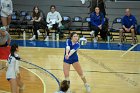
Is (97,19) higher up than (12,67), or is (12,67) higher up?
(97,19)

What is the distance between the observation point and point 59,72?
37.6ft

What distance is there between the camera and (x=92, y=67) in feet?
39.8

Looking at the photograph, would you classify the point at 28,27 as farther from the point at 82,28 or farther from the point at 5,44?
the point at 5,44

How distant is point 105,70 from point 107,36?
17.3 feet

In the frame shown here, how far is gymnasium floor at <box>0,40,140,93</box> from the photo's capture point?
32.6 ft

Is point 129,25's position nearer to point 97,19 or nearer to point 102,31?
point 102,31

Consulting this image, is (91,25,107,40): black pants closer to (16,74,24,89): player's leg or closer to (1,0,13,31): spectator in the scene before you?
(1,0,13,31): spectator

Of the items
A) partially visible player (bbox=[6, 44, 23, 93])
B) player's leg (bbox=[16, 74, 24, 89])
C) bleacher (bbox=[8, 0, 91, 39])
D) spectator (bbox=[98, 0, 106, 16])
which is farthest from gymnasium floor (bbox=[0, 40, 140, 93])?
bleacher (bbox=[8, 0, 91, 39])

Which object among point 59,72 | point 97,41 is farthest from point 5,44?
point 97,41

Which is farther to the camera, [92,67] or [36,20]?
[36,20]

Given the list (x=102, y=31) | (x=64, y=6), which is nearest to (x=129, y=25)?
(x=102, y=31)

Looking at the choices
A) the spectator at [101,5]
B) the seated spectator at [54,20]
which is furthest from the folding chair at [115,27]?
the seated spectator at [54,20]

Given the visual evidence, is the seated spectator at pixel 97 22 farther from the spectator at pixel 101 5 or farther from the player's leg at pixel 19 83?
the player's leg at pixel 19 83

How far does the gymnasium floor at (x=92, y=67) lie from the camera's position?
32.6 feet
